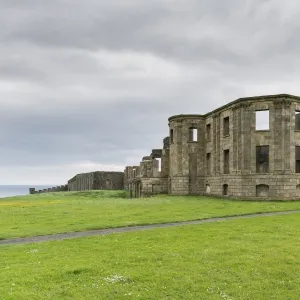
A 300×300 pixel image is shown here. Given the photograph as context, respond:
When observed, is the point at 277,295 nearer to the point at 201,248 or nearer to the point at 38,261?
the point at 201,248

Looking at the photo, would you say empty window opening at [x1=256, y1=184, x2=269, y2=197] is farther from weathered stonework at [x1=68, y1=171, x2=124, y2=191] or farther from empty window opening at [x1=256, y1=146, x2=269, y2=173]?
weathered stonework at [x1=68, y1=171, x2=124, y2=191]

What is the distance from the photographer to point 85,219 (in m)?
25.9

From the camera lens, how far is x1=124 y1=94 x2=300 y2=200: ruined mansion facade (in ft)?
153

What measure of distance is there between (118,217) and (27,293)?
16496mm

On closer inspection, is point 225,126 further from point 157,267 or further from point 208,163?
point 157,267

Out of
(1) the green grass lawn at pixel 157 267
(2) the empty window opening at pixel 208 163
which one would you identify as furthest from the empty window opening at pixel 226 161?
(1) the green grass lawn at pixel 157 267

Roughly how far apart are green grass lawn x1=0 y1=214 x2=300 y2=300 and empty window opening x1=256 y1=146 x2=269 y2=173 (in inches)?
1260

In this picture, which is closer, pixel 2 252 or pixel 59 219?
pixel 2 252

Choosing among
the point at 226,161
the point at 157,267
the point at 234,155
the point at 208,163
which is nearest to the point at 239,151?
the point at 234,155

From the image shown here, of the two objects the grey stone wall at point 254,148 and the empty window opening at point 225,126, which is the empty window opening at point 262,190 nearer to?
the grey stone wall at point 254,148

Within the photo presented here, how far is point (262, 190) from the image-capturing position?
4762cm

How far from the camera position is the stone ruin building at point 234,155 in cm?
4653

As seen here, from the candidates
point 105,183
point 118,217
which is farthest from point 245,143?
point 105,183

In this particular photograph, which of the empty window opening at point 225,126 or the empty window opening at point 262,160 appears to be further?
the empty window opening at point 225,126
